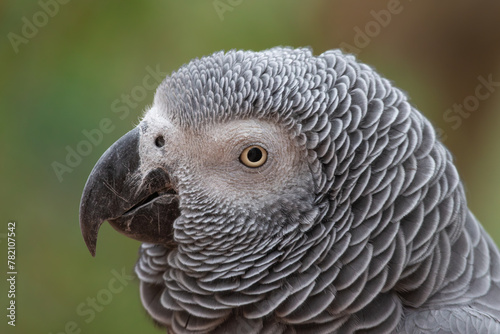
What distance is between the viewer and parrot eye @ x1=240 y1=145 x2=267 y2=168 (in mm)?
1759

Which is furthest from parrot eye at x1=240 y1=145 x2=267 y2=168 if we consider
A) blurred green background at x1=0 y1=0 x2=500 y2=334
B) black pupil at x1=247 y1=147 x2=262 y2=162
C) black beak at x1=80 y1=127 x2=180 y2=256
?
blurred green background at x1=0 y1=0 x2=500 y2=334

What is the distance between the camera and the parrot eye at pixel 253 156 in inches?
69.2

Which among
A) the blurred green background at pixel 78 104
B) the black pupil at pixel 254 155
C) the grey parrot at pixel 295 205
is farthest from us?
the blurred green background at pixel 78 104

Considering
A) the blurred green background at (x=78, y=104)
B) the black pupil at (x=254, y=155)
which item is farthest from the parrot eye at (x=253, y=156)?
the blurred green background at (x=78, y=104)

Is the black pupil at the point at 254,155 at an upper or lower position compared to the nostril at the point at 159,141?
upper

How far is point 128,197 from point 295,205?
59 cm

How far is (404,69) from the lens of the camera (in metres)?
4.48

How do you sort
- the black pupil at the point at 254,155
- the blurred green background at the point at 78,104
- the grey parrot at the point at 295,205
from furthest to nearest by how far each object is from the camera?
the blurred green background at the point at 78,104 → the black pupil at the point at 254,155 → the grey parrot at the point at 295,205

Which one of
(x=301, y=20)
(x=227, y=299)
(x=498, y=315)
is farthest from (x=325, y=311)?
(x=301, y=20)

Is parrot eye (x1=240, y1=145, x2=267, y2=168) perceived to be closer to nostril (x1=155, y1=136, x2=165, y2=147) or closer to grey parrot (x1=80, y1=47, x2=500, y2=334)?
grey parrot (x1=80, y1=47, x2=500, y2=334)

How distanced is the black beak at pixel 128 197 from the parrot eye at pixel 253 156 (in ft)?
0.93

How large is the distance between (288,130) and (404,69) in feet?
10.2

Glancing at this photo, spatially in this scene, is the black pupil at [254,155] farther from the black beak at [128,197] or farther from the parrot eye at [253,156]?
the black beak at [128,197]

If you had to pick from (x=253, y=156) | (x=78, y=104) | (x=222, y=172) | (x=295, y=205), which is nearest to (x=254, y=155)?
(x=253, y=156)
